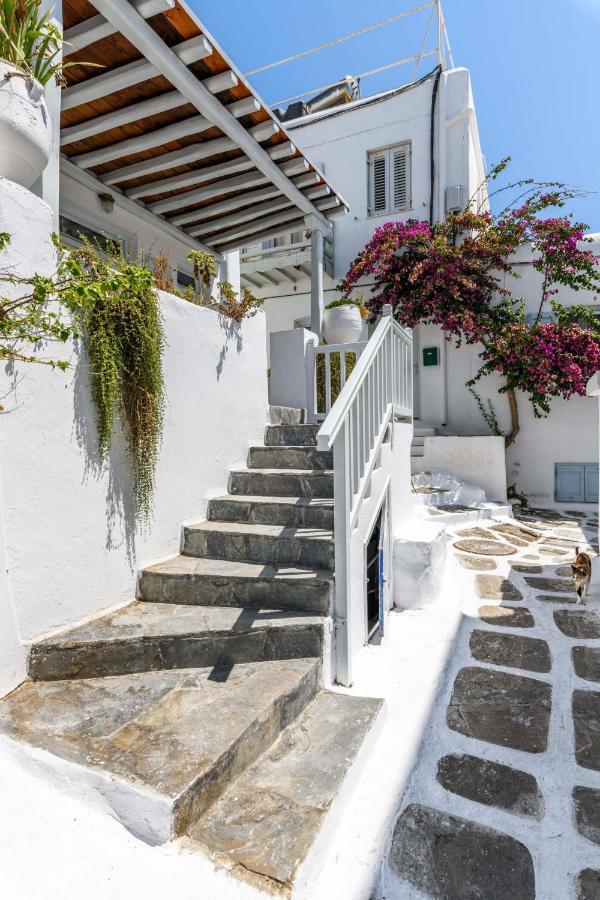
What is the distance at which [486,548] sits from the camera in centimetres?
507

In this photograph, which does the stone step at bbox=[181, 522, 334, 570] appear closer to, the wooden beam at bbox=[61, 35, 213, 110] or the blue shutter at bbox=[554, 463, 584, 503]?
the wooden beam at bbox=[61, 35, 213, 110]

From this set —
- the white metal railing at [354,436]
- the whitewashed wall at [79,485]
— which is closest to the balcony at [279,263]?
the whitewashed wall at [79,485]

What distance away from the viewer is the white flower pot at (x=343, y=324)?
236 inches

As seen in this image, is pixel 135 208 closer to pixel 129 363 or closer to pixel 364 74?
pixel 129 363


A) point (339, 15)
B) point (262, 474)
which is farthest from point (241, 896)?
point (339, 15)

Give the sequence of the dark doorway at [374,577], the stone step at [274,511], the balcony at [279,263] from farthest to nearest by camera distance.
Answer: the balcony at [279,263]
the stone step at [274,511]
the dark doorway at [374,577]

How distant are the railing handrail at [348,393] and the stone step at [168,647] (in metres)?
0.97

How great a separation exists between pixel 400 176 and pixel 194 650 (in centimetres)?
965

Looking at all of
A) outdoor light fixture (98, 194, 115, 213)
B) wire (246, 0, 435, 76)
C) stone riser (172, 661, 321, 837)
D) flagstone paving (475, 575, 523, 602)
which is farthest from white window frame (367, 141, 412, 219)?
stone riser (172, 661, 321, 837)

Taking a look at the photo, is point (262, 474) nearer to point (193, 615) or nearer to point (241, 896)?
point (193, 615)

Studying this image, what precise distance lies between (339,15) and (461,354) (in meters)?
7.04

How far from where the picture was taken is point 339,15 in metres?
8.91

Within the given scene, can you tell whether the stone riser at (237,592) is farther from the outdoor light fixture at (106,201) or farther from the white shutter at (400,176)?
the white shutter at (400,176)

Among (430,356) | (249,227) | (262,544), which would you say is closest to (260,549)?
(262,544)
